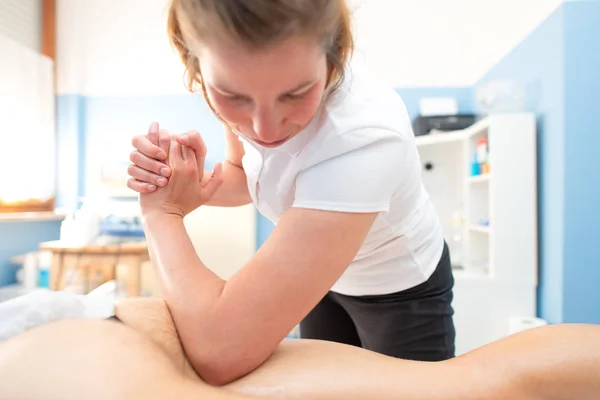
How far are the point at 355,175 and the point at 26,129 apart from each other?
3.11m

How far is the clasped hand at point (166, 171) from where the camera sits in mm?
618

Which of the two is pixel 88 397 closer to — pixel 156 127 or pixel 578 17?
pixel 156 127

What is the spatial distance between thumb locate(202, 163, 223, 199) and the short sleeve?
253 mm

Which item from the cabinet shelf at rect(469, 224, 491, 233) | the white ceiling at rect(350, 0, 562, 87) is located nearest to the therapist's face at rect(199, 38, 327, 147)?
the cabinet shelf at rect(469, 224, 491, 233)

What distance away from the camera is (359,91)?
0.59 meters

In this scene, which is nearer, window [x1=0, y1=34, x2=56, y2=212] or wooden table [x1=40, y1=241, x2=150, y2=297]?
wooden table [x1=40, y1=241, x2=150, y2=297]

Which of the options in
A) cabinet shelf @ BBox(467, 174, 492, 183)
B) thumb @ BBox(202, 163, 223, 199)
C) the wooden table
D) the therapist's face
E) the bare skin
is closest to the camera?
the bare skin

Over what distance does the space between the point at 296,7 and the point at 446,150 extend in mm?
2548

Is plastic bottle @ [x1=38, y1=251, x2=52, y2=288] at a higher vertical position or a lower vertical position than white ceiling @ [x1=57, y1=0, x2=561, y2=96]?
lower

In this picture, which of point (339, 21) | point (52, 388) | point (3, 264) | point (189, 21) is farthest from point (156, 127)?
point (3, 264)

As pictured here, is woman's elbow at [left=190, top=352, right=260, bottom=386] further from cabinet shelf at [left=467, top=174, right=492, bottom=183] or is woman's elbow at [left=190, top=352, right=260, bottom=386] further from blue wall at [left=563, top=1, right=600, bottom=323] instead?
cabinet shelf at [left=467, top=174, right=492, bottom=183]

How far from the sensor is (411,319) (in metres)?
0.78

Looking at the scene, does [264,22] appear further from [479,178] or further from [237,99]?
[479,178]

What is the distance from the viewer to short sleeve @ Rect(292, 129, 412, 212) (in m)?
0.50
